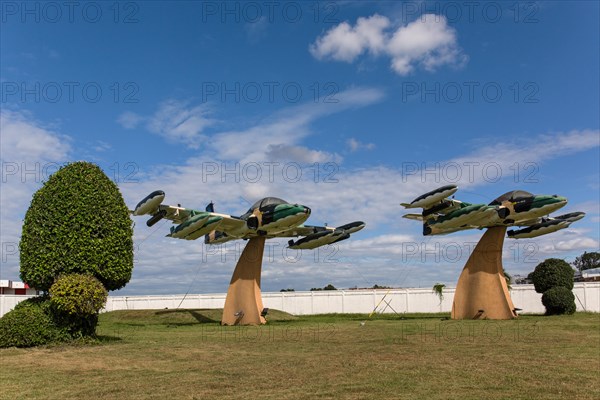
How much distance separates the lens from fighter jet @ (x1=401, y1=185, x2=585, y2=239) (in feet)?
77.5

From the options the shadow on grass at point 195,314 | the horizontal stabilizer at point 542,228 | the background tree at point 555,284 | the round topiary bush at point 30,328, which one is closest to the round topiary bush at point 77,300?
the round topiary bush at point 30,328

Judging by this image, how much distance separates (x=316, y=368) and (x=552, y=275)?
23.2m

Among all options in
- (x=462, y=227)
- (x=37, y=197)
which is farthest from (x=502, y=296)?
(x=37, y=197)

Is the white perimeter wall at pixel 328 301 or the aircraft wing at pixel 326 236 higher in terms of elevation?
the aircraft wing at pixel 326 236

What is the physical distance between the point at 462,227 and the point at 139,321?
709 inches

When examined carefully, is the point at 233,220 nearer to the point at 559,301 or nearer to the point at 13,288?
the point at 559,301

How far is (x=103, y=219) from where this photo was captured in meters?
14.3

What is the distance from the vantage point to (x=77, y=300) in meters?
13.0

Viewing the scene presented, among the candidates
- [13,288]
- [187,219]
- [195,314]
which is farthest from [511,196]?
[13,288]

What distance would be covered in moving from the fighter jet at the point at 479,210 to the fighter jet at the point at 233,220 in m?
4.91

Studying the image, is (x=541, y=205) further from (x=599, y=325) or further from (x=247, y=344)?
(x=247, y=344)

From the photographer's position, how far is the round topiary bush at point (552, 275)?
2836cm

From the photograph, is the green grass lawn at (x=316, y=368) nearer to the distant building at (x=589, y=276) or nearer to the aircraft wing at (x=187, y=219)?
the aircraft wing at (x=187, y=219)

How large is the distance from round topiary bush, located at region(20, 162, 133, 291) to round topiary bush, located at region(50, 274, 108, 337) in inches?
18.9
